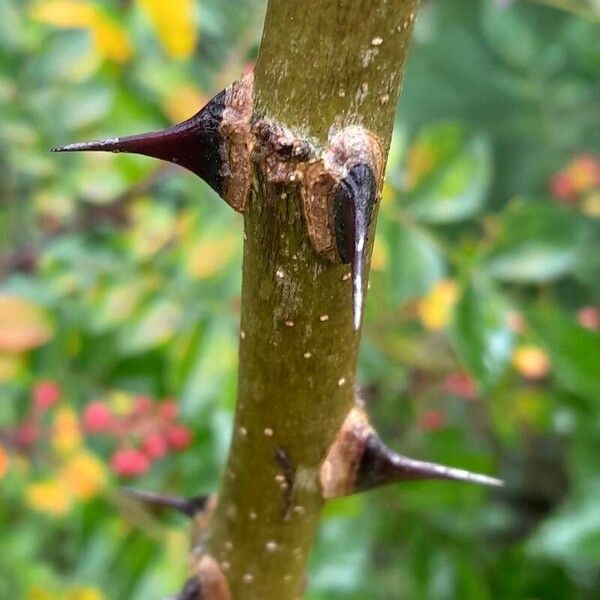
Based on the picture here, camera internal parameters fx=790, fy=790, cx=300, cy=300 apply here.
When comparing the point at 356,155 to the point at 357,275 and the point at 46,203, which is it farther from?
the point at 46,203

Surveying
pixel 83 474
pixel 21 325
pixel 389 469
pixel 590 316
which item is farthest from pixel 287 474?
A: pixel 590 316

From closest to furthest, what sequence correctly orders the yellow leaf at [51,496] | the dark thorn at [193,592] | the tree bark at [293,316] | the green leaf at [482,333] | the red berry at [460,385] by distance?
the tree bark at [293,316] → the dark thorn at [193,592] → the green leaf at [482,333] → the yellow leaf at [51,496] → the red berry at [460,385]

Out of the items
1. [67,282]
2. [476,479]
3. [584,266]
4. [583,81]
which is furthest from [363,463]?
[583,81]

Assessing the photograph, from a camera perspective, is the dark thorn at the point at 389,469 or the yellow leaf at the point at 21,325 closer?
the dark thorn at the point at 389,469

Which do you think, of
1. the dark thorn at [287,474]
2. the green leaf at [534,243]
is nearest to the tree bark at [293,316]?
the dark thorn at [287,474]

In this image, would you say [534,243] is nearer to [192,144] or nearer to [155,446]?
[155,446]

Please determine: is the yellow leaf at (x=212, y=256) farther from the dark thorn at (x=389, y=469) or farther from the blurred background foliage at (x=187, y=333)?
the dark thorn at (x=389, y=469)

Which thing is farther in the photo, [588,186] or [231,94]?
[588,186]
